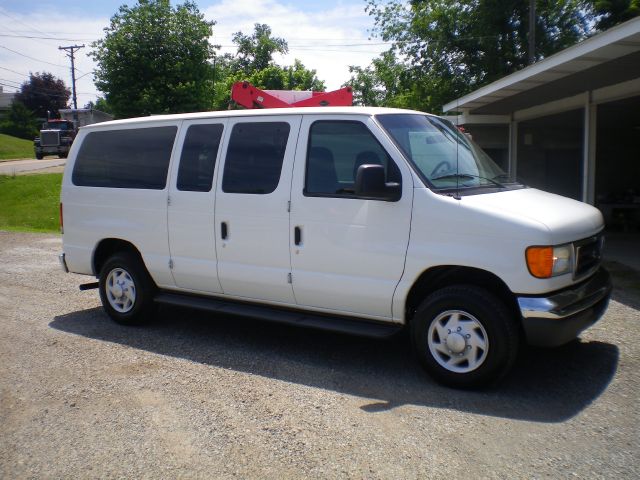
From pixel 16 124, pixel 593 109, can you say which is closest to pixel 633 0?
pixel 593 109

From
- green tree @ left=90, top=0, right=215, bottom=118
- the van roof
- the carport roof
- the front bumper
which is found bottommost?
the front bumper

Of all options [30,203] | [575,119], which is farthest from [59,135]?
[575,119]

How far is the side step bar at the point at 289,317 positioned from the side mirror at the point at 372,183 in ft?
3.68

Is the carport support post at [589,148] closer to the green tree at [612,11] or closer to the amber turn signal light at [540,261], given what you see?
the amber turn signal light at [540,261]

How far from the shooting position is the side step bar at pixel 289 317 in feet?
17.0

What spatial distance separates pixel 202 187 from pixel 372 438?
314 centimetres

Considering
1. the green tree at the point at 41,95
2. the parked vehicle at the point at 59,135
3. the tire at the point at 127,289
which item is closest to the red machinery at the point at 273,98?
the tire at the point at 127,289

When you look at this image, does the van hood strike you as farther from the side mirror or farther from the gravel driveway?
the gravel driveway

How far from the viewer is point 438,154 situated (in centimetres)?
533

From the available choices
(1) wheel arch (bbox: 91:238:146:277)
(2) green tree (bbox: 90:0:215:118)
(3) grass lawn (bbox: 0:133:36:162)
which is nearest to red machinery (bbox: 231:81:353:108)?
(1) wheel arch (bbox: 91:238:146:277)

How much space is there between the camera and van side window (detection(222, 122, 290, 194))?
18.7 feet

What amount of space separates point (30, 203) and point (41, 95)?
2187 inches

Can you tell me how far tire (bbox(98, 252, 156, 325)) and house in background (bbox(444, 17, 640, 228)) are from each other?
3.87 meters

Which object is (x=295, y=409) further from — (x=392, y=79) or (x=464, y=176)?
(x=392, y=79)
